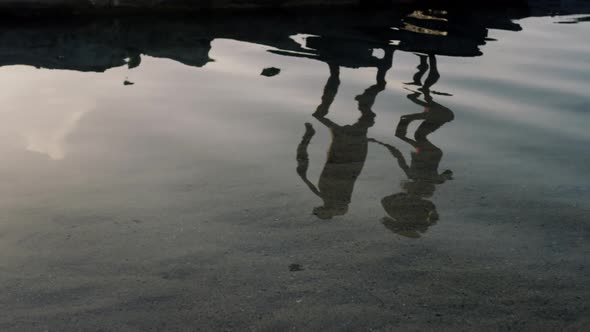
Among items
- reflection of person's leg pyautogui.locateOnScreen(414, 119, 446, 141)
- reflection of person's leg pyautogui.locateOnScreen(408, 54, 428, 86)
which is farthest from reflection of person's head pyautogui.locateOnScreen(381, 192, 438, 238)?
reflection of person's leg pyautogui.locateOnScreen(408, 54, 428, 86)

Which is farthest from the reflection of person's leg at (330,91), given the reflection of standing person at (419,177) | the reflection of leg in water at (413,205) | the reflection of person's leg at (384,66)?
A: the reflection of leg in water at (413,205)

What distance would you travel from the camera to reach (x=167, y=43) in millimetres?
6227

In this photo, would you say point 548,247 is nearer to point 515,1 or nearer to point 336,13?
point 336,13

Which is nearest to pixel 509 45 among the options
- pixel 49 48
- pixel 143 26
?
pixel 143 26

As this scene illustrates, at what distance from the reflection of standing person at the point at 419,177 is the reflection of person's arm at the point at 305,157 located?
39cm

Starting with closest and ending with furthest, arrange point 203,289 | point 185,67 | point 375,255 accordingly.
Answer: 1. point 203,289
2. point 375,255
3. point 185,67

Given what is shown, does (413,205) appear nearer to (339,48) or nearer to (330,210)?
(330,210)

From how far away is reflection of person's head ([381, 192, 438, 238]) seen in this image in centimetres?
268

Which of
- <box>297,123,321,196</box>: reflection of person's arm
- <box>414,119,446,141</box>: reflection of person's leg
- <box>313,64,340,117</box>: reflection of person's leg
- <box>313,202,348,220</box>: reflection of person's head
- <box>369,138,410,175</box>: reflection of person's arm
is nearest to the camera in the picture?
<box>313,202,348,220</box>: reflection of person's head

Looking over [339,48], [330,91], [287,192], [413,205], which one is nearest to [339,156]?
[287,192]

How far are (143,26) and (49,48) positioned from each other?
145 cm

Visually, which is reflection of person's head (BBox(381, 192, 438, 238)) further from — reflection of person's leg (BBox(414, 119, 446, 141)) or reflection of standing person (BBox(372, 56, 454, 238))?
reflection of person's leg (BBox(414, 119, 446, 141))

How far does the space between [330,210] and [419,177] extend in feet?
2.10


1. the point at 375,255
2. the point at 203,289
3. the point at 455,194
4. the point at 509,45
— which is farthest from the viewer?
the point at 509,45
